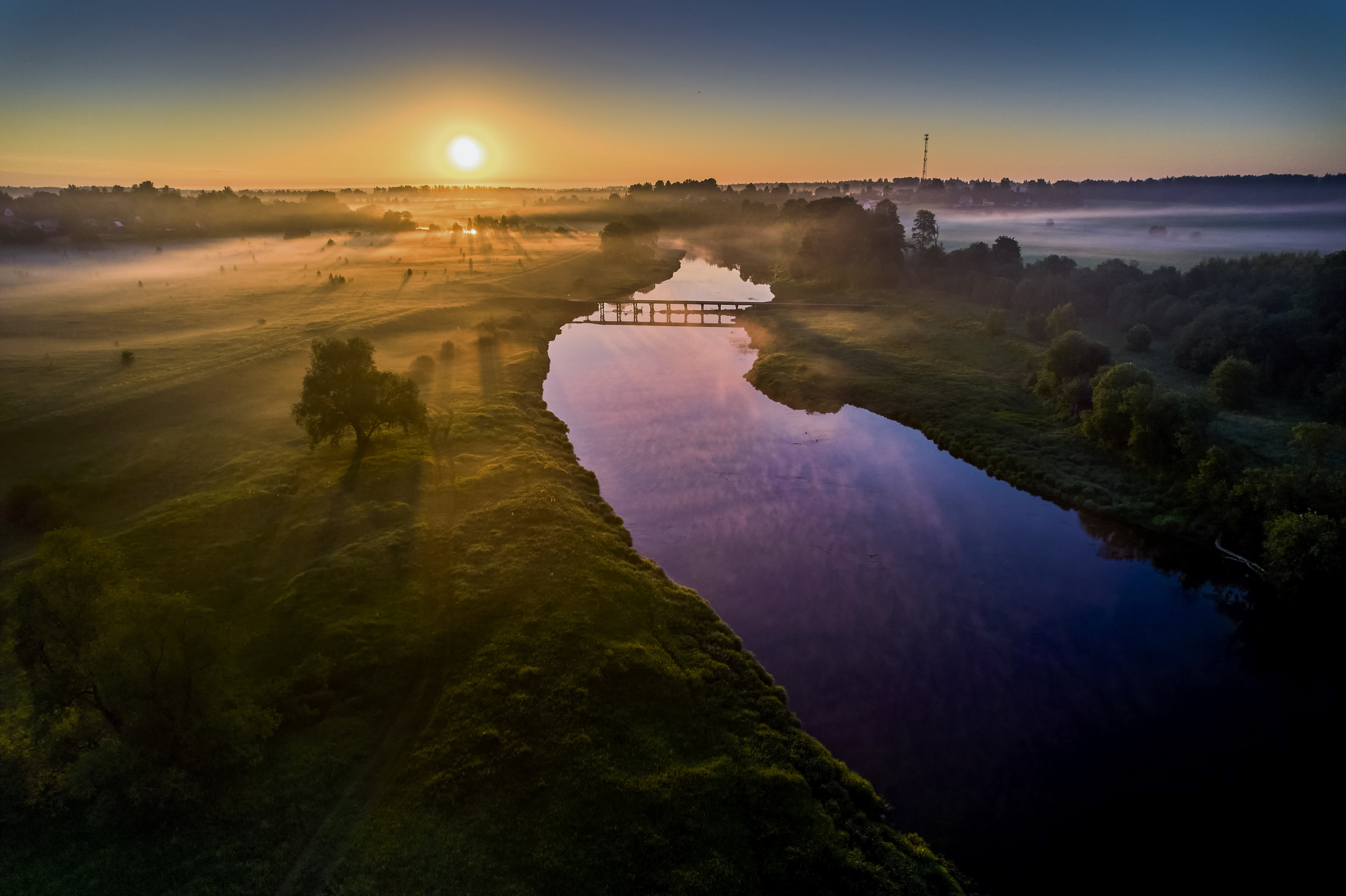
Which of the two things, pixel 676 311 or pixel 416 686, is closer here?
pixel 416 686

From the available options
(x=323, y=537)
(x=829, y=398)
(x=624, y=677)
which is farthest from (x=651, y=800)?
(x=829, y=398)

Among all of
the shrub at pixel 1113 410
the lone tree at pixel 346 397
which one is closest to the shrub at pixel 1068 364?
the shrub at pixel 1113 410

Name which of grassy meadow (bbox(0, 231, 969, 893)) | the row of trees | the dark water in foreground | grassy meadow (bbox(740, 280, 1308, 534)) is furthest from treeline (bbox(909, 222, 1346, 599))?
the row of trees

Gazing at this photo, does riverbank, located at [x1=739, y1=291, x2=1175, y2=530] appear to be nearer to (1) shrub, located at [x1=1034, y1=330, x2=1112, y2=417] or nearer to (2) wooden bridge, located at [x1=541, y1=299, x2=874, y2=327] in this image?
(1) shrub, located at [x1=1034, y1=330, x2=1112, y2=417]

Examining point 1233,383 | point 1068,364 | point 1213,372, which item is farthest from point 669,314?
point 1233,383

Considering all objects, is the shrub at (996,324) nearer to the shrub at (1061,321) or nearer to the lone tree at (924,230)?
the shrub at (1061,321)

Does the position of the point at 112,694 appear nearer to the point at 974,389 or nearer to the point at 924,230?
the point at 974,389
